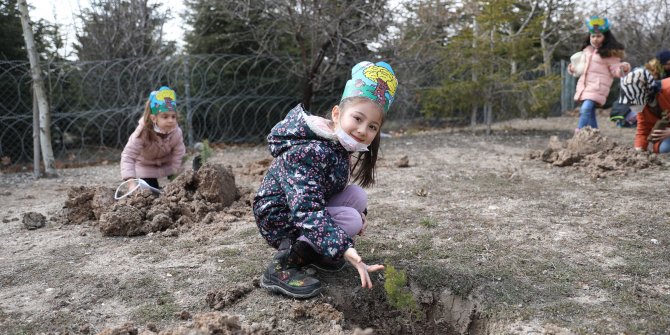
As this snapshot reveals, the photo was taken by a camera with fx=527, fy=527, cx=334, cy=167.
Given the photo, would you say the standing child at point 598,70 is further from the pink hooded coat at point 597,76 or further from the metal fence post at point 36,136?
the metal fence post at point 36,136

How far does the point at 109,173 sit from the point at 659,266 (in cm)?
678

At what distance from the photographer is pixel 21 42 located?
9.20m

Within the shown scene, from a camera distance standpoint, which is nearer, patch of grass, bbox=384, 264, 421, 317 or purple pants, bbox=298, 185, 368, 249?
patch of grass, bbox=384, 264, 421, 317

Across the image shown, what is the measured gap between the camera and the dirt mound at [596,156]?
17.7 ft

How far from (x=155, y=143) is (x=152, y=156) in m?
0.15

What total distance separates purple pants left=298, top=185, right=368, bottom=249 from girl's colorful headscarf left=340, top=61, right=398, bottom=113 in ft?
1.78

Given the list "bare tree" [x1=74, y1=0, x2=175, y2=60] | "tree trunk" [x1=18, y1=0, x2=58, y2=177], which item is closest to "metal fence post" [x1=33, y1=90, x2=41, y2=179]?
"tree trunk" [x1=18, y1=0, x2=58, y2=177]

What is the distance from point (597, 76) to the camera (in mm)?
6891

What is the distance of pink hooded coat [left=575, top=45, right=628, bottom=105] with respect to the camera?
6.83 m

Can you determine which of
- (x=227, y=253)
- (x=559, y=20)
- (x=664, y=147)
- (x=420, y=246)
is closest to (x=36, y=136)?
(x=227, y=253)

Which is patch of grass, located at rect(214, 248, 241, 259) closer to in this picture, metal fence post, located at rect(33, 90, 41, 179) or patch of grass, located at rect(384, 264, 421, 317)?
patch of grass, located at rect(384, 264, 421, 317)

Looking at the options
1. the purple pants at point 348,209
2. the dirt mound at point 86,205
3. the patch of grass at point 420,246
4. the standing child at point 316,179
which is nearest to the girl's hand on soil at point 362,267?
the standing child at point 316,179

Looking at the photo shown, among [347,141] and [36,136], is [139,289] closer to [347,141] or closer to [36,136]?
[347,141]

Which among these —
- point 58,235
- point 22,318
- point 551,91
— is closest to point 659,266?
point 22,318
